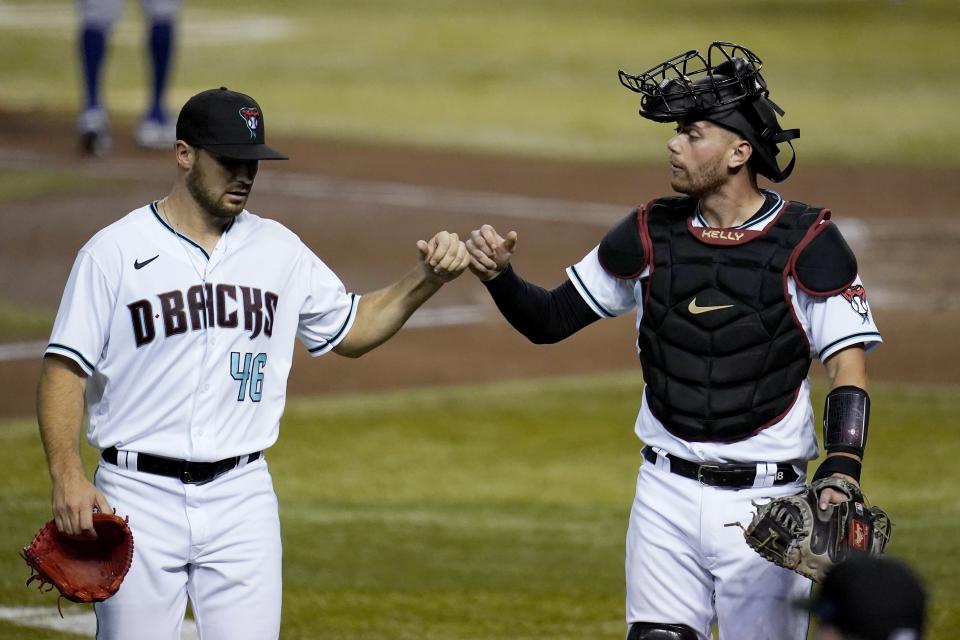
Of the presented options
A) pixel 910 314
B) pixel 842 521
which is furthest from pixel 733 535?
pixel 910 314

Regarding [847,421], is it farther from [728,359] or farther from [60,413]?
[60,413]

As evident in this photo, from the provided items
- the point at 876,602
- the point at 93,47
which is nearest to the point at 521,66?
the point at 93,47

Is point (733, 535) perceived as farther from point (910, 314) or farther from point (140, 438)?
point (910, 314)

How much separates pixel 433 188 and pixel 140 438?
1370 cm

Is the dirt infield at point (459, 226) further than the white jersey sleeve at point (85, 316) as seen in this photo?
Yes

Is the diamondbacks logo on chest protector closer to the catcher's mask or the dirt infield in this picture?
the catcher's mask

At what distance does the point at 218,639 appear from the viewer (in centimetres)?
462

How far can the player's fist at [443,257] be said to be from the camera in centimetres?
510

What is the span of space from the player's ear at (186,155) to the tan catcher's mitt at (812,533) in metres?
1.88

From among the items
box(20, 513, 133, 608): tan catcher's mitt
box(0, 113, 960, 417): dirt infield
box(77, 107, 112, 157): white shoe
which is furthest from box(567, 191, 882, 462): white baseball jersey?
box(77, 107, 112, 157): white shoe

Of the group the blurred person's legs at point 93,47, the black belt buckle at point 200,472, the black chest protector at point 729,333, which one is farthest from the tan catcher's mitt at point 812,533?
the blurred person's legs at point 93,47

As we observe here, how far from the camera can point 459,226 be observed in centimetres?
1614

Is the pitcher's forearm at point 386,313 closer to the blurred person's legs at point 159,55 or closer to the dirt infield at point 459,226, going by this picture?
the dirt infield at point 459,226

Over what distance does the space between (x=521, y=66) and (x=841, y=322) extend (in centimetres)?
2405
